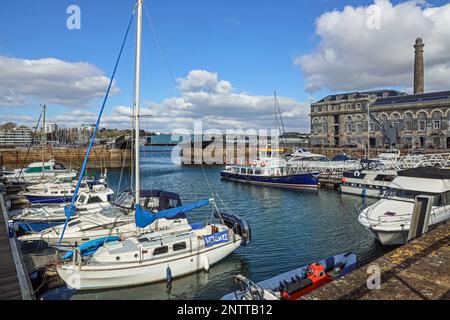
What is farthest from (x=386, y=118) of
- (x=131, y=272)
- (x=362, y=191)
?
(x=131, y=272)

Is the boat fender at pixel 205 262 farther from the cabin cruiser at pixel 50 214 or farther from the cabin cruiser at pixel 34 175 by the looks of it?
the cabin cruiser at pixel 34 175

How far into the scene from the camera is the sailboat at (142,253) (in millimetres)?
14211

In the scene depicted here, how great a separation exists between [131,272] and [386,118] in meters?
92.5

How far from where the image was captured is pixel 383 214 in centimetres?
2030

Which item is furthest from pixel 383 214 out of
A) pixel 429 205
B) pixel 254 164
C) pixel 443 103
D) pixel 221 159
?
pixel 221 159

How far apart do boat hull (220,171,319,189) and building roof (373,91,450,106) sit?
5615 cm

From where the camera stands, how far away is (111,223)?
18375 mm

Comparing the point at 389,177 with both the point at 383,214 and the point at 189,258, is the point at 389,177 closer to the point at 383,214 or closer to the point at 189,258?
the point at 383,214

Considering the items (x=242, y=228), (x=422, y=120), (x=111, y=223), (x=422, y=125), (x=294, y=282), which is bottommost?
(x=294, y=282)

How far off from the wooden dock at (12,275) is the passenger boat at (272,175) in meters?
38.3

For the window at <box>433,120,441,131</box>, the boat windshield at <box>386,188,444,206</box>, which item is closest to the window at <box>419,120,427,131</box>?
the window at <box>433,120,441,131</box>

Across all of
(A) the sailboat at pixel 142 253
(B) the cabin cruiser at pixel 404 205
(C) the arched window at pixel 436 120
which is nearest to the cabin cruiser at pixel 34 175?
(A) the sailboat at pixel 142 253

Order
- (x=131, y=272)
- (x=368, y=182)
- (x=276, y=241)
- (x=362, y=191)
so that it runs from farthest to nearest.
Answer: (x=362, y=191), (x=368, y=182), (x=276, y=241), (x=131, y=272)

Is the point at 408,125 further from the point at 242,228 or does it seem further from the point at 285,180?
the point at 242,228
